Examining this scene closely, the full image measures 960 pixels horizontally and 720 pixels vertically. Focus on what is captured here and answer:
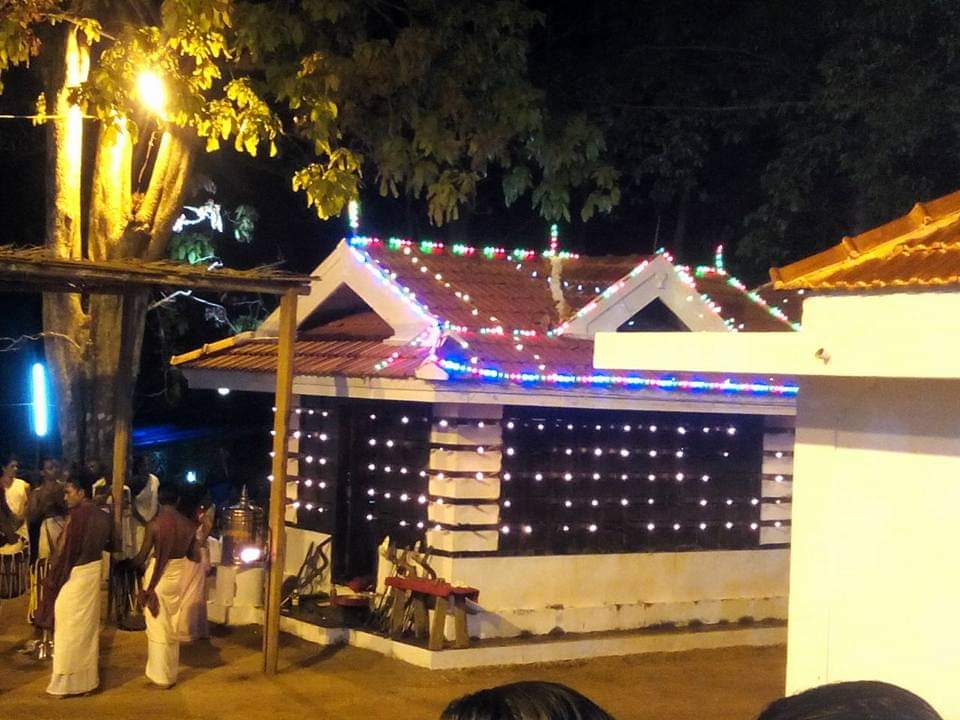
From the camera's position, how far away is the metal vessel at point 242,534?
13.1 metres

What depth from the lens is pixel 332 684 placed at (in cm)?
1066

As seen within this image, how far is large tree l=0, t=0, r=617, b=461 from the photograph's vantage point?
11742 mm

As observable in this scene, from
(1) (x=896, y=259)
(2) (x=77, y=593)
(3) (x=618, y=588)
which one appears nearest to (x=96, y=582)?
(2) (x=77, y=593)

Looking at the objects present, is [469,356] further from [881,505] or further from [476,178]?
[881,505]

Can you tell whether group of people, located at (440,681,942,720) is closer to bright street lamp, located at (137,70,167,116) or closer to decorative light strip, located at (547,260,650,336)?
bright street lamp, located at (137,70,167,116)

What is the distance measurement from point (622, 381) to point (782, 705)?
32.3 ft

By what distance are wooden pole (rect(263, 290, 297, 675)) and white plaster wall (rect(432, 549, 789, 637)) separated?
1871 mm

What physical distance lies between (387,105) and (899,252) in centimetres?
829

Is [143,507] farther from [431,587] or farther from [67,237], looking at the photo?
[431,587]

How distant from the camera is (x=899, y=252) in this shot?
598cm

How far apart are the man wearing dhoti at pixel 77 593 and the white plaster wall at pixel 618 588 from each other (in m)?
3.46

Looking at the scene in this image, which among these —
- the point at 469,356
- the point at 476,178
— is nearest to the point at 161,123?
the point at 476,178

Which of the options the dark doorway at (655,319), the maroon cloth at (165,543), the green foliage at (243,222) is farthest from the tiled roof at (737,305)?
the green foliage at (243,222)

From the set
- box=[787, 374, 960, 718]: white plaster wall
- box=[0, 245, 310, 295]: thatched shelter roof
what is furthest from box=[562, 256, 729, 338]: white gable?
box=[787, 374, 960, 718]: white plaster wall
